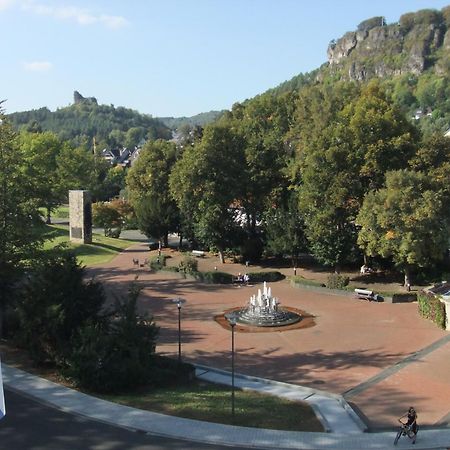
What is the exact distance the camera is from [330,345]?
27.3 meters

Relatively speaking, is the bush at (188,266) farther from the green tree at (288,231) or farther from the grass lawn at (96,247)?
the grass lawn at (96,247)

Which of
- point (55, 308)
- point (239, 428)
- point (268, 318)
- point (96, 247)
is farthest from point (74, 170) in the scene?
point (239, 428)

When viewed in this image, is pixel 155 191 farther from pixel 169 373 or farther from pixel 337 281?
pixel 169 373

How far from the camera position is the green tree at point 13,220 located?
27594 mm

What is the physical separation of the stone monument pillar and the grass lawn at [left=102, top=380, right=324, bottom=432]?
118ft

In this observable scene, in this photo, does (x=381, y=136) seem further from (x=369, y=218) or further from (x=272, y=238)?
(x=272, y=238)

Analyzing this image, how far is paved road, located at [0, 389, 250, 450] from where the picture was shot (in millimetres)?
15703

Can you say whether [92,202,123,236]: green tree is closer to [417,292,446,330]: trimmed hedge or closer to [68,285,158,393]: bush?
[417,292,446,330]: trimmed hedge

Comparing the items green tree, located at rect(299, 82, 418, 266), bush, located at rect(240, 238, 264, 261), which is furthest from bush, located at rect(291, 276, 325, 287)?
bush, located at rect(240, 238, 264, 261)

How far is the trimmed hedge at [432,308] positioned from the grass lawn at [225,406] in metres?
13.2

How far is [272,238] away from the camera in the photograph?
44.9 meters

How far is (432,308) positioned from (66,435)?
2121 cm

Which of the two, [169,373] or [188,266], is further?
[188,266]

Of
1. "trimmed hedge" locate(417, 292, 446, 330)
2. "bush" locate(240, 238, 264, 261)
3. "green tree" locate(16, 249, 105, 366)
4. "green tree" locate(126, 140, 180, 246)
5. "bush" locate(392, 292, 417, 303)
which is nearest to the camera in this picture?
"green tree" locate(16, 249, 105, 366)
